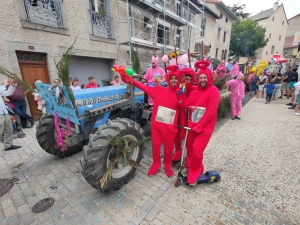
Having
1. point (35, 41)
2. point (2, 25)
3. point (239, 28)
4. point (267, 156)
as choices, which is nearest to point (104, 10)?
point (35, 41)

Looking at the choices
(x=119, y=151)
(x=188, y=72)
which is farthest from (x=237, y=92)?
(x=119, y=151)

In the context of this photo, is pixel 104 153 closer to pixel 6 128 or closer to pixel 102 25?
pixel 6 128

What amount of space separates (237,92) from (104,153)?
A: 546cm

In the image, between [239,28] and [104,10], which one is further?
[239,28]

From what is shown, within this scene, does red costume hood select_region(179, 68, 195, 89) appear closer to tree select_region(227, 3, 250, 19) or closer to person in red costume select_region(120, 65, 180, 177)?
person in red costume select_region(120, 65, 180, 177)

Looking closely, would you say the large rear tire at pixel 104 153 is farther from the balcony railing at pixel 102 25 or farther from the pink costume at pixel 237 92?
the balcony railing at pixel 102 25

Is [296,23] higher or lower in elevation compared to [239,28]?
higher

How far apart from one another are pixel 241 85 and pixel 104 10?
724 centimetres

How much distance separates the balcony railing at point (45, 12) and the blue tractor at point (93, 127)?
14.8ft

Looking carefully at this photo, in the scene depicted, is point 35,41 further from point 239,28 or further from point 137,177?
point 239,28

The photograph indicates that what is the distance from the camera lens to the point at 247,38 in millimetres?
24094

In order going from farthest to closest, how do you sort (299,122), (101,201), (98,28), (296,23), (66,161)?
(296,23) → (98,28) → (299,122) → (66,161) → (101,201)

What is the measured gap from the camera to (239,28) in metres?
24.3

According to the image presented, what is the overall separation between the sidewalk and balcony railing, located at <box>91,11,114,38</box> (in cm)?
613
